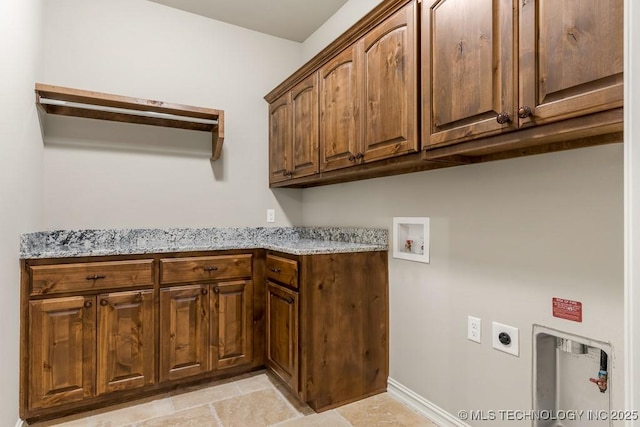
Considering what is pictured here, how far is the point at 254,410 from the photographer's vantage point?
2078 millimetres

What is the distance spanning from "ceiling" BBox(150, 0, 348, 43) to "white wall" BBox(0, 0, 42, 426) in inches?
41.9

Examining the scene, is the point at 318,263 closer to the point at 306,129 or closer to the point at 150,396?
the point at 306,129

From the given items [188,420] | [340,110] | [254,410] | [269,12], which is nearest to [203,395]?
[188,420]

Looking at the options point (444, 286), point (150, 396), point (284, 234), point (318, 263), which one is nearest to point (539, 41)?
point (444, 286)

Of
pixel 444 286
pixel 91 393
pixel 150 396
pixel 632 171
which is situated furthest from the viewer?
pixel 150 396

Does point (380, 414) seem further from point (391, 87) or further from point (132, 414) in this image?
point (391, 87)

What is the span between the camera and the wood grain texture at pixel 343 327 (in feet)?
6.65

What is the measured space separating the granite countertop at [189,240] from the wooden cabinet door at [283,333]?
290 millimetres

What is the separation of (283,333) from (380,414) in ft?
2.36

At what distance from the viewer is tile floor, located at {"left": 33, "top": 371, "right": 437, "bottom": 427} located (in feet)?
6.38

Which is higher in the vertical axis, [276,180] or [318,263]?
[276,180]

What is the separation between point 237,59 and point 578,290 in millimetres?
2825

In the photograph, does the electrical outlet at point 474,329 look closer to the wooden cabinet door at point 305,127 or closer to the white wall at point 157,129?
the wooden cabinet door at point 305,127

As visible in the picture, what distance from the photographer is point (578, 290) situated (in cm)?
134
